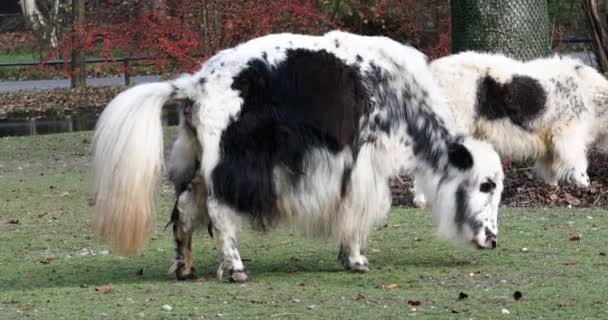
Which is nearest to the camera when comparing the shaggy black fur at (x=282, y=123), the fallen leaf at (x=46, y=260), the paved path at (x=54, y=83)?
the shaggy black fur at (x=282, y=123)

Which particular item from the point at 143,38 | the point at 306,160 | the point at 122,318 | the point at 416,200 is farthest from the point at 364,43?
the point at 143,38

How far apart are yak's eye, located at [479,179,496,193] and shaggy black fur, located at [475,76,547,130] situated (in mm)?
3128

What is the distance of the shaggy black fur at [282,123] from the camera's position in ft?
26.2

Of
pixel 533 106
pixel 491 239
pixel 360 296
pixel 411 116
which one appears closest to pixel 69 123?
pixel 533 106

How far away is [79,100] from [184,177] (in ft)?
74.6

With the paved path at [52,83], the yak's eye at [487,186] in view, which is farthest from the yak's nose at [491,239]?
the paved path at [52,83]

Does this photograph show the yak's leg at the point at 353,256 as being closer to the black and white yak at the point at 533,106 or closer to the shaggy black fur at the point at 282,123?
the shaggy black fur at the point at 282,123

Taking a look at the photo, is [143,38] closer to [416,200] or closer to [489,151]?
[416,200]

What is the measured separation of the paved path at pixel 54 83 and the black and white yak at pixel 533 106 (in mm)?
20988

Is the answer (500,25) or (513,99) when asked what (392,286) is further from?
(500,25)

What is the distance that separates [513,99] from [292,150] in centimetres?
443

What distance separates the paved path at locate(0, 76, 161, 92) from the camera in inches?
1325

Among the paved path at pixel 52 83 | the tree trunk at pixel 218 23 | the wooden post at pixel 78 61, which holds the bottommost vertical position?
the paved path at pixel 52 83

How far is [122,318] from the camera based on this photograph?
23.0 feet
